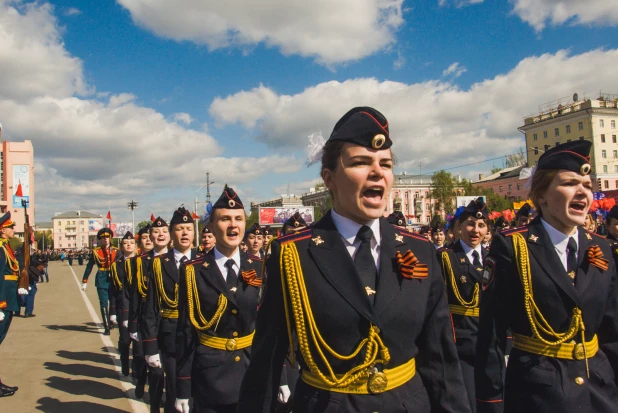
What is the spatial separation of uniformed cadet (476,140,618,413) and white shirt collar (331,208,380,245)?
4.21 feet

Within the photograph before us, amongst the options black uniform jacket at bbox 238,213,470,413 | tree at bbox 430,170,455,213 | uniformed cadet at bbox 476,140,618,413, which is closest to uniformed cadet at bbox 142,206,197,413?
black uniform jacket at bbox 238,213,470,413

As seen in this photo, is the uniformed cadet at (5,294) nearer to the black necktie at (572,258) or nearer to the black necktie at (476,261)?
the black necktie at (476,261)

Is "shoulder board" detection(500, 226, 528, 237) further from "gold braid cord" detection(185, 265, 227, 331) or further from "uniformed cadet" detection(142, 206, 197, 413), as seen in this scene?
"uniformed cadet" detection(142, 206, 197, 413)

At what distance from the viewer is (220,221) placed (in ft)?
15.3

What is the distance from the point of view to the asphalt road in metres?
7.35

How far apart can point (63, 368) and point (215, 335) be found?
675 centimetres

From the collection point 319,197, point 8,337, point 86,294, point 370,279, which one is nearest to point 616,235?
point 370,279

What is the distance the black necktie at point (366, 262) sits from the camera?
7.71 ft

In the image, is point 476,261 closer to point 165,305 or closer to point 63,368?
point 165,305

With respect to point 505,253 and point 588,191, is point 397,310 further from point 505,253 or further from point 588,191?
point 588,191

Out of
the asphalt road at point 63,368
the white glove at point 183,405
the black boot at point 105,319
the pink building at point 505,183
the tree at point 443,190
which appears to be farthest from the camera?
the pink building at point 505,183

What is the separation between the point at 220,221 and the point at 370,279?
8.38ft

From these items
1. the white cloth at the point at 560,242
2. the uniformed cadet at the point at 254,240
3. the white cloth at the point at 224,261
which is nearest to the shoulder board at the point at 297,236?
the white cloth at the point at 560,242

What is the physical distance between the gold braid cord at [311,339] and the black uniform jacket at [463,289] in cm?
378
